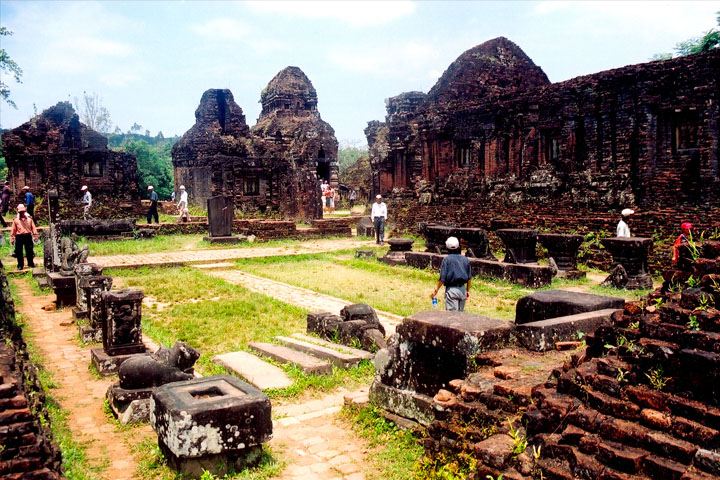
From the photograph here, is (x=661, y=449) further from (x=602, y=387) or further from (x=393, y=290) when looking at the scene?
(x=393, y=290)

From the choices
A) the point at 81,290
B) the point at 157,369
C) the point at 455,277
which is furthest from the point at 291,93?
the point at 157,369

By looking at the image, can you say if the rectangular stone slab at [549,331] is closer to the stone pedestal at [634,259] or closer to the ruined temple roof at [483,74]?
the stone pedestal at [634,259]

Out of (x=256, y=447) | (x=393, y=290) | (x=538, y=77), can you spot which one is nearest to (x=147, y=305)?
(x=393, y=290)

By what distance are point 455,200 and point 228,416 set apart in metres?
18.6

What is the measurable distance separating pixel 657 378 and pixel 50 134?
34466 millimetres

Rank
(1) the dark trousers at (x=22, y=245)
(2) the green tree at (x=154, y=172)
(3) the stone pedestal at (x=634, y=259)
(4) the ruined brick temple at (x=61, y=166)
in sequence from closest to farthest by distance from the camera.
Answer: (3) the stone pedestal at (x=634, y=259) < (1) the dark trousers at (x=22, y=245) < (4) the ruined brick temple at (x=61, y=166) < (2) the green tree at (x=154, y=172)

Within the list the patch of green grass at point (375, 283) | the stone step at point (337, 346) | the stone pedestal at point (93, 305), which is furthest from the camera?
the patch of green grass at point (375, 283)

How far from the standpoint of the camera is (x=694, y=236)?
14.3 metres

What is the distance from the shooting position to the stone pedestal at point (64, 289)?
11555 mm

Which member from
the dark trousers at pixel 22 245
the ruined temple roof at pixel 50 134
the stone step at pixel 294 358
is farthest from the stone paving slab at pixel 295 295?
the ruined temple roof at pixel 50 134

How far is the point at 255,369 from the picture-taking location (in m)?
7.25

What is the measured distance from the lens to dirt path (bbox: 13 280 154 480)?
5109mm

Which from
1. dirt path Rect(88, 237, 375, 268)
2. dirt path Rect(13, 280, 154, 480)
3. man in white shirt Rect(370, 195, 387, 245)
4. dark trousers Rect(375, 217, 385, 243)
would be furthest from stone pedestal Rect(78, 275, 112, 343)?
dark trousers Rect(375, 217, 385, 243)

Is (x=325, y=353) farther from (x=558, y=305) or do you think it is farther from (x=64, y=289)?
(x=64, y=289)
